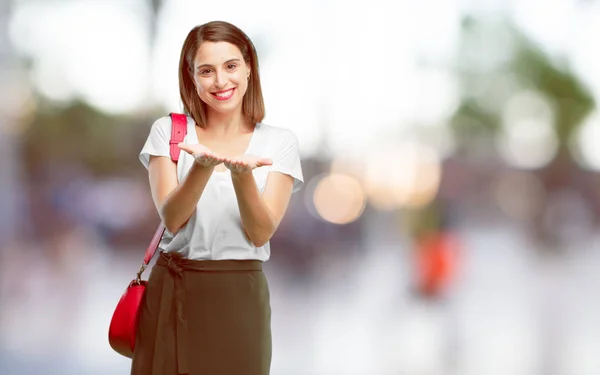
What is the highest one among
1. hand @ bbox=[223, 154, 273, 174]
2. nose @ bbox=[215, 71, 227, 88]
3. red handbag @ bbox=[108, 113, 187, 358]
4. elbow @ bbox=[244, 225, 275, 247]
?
nose @ bbox=[215, 71, 227, 88]

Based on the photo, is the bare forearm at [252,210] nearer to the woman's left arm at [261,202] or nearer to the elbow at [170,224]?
the woman's left arm at [261,202]

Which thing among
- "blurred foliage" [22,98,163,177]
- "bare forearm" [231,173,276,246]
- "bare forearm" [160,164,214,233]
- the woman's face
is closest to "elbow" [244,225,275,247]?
"bare forearm" [231,173,276,246]

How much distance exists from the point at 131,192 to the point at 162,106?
382 centimetres

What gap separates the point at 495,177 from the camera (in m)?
20.0

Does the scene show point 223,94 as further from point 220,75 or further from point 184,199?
point 184,199

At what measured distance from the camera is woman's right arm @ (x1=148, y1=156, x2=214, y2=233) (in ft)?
4.89

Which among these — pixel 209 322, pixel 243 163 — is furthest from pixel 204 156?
pixel 209 322

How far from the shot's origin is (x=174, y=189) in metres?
1.55

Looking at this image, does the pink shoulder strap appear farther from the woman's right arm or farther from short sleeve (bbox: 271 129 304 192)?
short sleeve (bbox: 271 129 304 192)

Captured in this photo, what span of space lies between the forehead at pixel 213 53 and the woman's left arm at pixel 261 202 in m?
0.23

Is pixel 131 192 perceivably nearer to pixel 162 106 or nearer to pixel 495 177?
pixel 162 106

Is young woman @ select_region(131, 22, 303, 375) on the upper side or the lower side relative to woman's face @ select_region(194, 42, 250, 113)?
lower

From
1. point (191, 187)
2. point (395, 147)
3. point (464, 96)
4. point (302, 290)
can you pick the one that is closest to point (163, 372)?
point (191, 187)

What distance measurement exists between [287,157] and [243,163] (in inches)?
9.6
